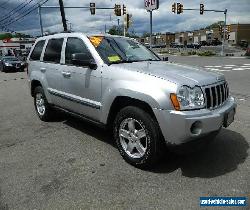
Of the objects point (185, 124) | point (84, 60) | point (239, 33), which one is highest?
point (239, 33)

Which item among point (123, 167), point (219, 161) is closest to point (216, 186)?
point (219, 161)

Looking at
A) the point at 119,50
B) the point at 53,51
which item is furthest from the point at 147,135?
the point at 53,51

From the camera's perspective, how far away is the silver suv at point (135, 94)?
144 inches

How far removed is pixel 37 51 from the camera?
263 inches

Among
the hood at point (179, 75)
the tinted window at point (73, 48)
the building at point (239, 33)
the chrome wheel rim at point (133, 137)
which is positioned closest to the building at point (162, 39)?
the building at point (239, 33)

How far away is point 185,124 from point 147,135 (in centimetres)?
59

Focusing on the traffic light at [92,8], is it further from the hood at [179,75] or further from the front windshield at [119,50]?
the hood at [179,75]

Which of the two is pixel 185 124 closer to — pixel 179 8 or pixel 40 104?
pixel 40 104

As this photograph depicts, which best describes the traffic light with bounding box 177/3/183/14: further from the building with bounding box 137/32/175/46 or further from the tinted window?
the building with bounding box 137/32/175/46

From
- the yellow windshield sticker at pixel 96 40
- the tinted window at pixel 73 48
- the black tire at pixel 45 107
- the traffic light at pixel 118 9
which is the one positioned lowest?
the black tire at pixel 45 107

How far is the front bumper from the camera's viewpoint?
358 centimetres

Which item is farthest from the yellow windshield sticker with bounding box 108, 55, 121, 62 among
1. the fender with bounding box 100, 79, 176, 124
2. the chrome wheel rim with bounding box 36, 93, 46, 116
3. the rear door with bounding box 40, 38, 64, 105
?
the chrome wheel rim with bounding box 36, 93, 46, 116

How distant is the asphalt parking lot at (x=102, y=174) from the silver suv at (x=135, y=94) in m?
0.41

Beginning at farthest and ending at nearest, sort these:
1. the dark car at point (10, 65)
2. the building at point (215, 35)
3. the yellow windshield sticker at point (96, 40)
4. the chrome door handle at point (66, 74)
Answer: the building at point (215, 35), the dark car at point (10, 65), the chrome door handle at point (66, 74), the yellow windshield sticker at point (96, 40)
